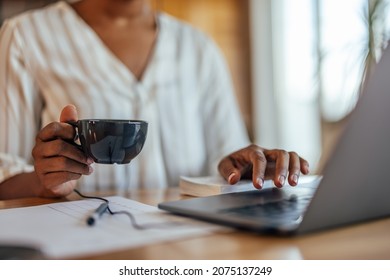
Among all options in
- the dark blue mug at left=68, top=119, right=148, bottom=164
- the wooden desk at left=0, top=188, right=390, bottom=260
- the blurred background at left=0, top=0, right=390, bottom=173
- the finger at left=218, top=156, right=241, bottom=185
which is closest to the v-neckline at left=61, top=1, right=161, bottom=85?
the finger at left=218, top=156, right=241, bottom=185

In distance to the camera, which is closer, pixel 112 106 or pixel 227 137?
pixel 112 106

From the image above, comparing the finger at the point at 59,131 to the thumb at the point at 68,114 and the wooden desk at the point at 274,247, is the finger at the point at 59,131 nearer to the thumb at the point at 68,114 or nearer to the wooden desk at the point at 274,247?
the thumb at the point at 68,114

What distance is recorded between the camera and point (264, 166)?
0.69 metres

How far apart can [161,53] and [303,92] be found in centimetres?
167

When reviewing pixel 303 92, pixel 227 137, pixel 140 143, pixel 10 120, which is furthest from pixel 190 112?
pixel 303 92

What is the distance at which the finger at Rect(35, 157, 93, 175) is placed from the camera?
67 centimetres

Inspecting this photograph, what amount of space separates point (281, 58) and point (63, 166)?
252 cm

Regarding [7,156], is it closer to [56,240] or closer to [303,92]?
[56,240]

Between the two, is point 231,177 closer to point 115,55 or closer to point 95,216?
point 95,216

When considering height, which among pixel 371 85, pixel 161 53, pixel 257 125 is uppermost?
pixel 161 53

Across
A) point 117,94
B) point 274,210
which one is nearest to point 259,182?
point 274,210

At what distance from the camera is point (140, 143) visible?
24.5 inches

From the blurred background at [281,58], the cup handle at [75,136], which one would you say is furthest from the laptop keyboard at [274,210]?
the blurred background at [281,58]
